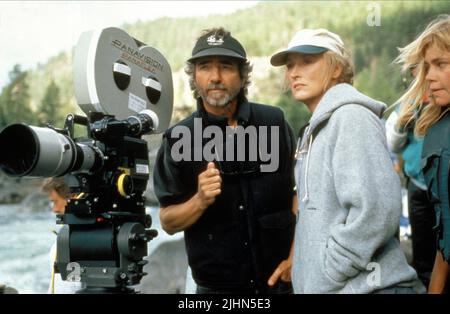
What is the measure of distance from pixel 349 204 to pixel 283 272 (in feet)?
2.01

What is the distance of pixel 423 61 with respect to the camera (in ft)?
6.00

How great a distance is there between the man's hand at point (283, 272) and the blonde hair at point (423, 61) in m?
0.72

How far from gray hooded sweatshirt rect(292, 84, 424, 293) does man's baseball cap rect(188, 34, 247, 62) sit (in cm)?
60

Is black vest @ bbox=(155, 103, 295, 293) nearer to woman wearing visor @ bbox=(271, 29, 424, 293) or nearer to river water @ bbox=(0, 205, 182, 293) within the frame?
woman wearing visor @ bbox=(271, 29, 424, 293)

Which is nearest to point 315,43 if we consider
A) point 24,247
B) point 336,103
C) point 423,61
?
point 336,103

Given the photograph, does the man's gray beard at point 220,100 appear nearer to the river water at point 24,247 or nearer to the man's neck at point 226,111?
the man's neck at point 226,111

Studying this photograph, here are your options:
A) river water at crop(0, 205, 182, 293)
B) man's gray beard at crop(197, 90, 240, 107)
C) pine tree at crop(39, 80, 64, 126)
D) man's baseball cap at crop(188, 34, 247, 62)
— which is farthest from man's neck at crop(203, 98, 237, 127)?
pine tree at crop(39, 80, 64, 126)

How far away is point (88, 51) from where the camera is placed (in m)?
1.85

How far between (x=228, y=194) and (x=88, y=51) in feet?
2.58

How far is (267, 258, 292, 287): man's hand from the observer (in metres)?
2.01

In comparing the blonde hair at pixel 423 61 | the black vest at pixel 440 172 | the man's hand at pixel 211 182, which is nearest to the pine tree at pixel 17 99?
the man's hand at pixel 211 182

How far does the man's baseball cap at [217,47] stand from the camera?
6.99ft

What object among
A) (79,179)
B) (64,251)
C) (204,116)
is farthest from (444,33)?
(64,251)

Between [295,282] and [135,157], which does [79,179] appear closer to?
[135,157]
